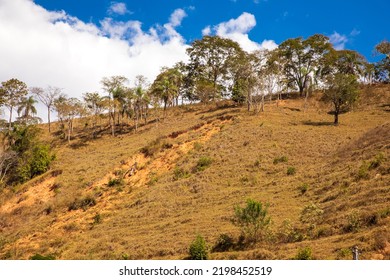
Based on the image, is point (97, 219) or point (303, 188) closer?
point (303, 188)

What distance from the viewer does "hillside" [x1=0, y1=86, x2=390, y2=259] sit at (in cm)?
1894

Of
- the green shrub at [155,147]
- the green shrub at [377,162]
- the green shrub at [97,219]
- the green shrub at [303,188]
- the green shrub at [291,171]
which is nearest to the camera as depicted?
the green shrub at [377,162]

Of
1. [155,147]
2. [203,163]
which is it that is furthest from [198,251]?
[155,147]

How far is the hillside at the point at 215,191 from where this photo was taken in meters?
18.9

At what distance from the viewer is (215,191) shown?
102ft

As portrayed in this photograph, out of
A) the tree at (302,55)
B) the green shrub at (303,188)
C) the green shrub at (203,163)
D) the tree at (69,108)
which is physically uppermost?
the tree at (302,55)

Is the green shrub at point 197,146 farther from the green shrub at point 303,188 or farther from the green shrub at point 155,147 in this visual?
the green shrub at point 303,188

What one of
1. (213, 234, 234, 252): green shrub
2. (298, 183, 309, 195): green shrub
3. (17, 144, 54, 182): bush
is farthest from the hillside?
(17, 144, 54, 182): bush

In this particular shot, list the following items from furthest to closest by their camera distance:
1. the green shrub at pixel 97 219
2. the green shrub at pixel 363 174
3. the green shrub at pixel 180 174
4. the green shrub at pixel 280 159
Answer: the green shrub at pixel 180 174 < the green shrub at pixel 280 159 < the green shrub at pixel 97 219 < the green shrub at pixel 363 174

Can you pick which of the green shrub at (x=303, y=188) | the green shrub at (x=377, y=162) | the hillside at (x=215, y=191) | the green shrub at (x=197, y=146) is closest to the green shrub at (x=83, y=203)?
the hillside at (x=215, y=191)

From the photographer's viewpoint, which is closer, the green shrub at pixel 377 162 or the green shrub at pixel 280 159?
the green shrub at pixel 377 162

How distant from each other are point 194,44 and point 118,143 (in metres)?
33.1

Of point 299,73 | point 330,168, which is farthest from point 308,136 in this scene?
point 299,73

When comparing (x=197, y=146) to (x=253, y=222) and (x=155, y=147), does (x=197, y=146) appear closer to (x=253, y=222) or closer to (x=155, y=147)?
(x=155, y=147)
